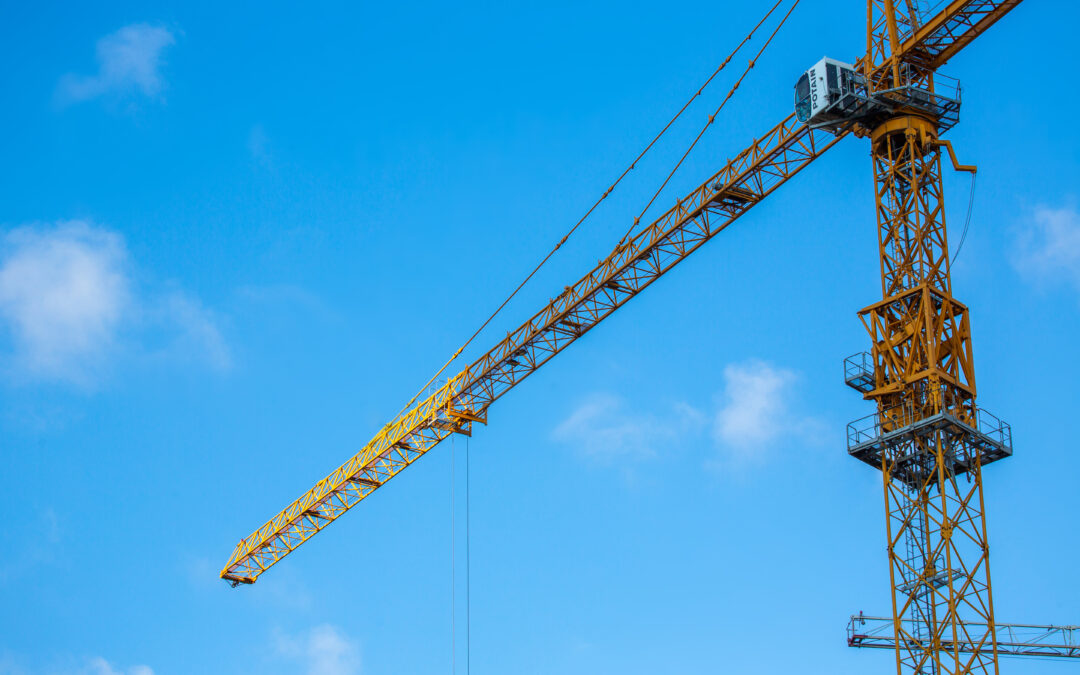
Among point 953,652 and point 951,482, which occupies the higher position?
point 951,482

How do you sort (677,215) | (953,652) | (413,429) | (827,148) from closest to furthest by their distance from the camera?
(953,652) < (827,148) < (677,215) < (413,429)

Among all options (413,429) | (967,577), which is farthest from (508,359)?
(967,577)

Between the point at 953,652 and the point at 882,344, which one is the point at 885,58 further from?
the point at 953,652

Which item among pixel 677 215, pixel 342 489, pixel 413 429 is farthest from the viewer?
pixel 342 489

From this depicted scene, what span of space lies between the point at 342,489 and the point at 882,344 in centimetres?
4965

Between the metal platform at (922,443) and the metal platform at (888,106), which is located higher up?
the metal platform at (888,106)

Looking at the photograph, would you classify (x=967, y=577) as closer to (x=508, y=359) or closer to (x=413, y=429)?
(x=508, y=359)

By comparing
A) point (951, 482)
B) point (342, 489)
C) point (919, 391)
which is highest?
point (342, 489)

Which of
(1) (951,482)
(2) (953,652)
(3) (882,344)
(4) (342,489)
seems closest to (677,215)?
(3) (882,344)

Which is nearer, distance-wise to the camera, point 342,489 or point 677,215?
point 677,215

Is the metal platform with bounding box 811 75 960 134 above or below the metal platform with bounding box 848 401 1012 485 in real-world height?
above

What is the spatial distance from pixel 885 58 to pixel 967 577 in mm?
21233

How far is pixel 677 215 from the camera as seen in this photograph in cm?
7306

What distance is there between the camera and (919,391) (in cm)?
5703
